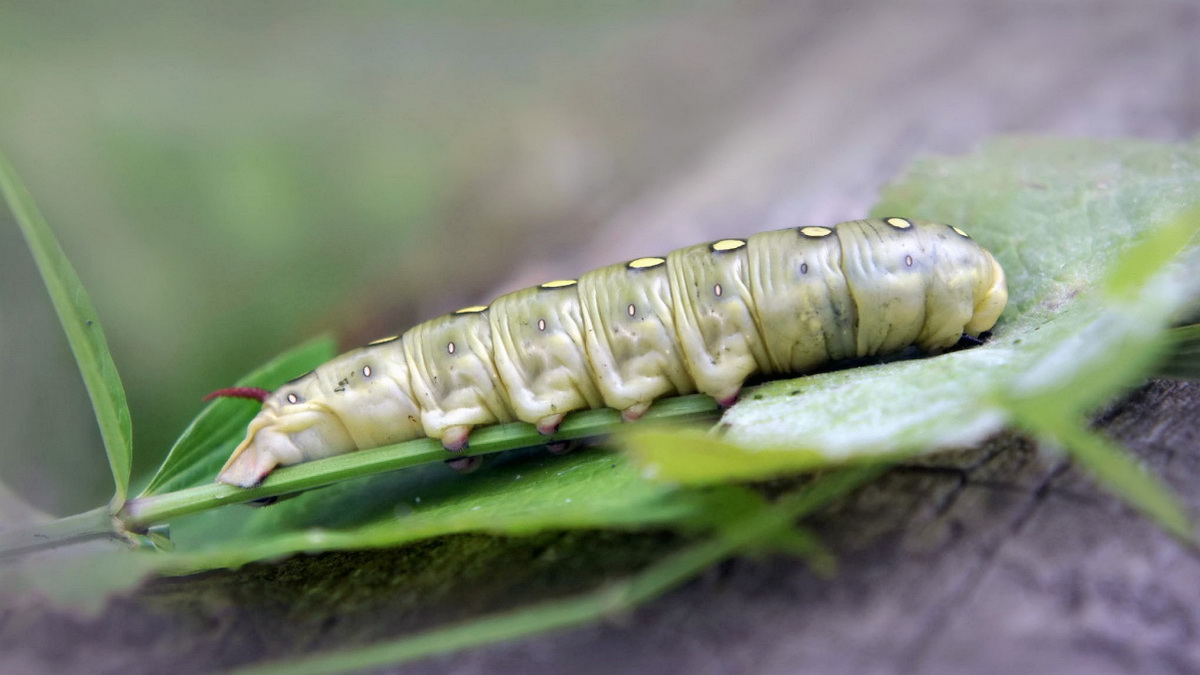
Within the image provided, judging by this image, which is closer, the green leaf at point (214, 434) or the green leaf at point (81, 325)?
the green leaf at point (81, 325)

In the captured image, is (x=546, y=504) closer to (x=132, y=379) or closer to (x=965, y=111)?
(x=132, y=379)

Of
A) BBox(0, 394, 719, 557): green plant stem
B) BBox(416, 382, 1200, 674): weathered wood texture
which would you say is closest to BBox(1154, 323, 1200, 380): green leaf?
BBox(416, 382, 1200, 674): weathered wood texture

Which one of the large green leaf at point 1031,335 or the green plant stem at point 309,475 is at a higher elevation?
the large green leaf at point 1031,335

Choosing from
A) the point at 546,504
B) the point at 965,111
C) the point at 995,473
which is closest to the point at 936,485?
the point at 995,473

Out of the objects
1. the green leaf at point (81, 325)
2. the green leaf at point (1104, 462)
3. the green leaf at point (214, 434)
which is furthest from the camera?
the green leaf at point (214, 434)

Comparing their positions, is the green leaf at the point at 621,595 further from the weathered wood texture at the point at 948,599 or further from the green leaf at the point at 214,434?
the green leaf at the point at 214,434

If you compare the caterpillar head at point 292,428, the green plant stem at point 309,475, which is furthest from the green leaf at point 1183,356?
the caterpillar head at point 292,428
